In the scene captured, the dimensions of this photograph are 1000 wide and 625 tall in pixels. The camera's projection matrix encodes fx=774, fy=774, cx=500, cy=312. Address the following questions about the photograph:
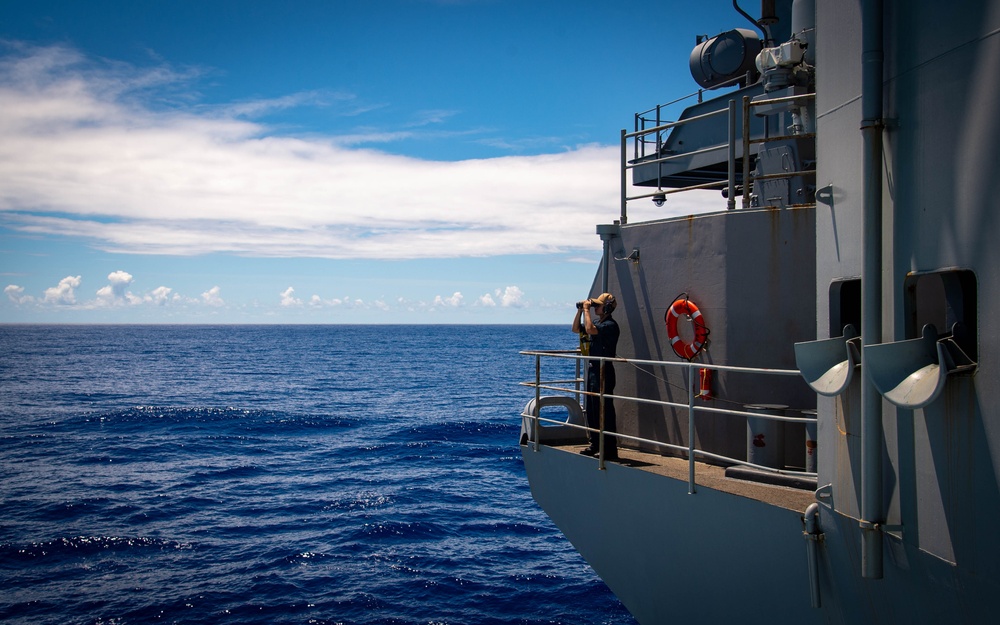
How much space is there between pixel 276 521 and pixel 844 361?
631 inches

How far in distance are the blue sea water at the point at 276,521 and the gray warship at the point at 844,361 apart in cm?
593

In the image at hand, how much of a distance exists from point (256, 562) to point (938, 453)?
13.6m

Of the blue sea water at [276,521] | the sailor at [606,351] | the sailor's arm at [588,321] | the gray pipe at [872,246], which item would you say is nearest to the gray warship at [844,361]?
the gray pipe at [872,246]

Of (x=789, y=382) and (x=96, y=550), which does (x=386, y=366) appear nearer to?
(x=96, y=550)

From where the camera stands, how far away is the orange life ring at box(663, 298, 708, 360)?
834cm

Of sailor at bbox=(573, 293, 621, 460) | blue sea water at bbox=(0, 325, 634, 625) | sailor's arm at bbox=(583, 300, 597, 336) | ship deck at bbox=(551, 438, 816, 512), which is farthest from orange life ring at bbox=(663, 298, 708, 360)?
blue sea water at bbox=(0, 325, 634, 625)

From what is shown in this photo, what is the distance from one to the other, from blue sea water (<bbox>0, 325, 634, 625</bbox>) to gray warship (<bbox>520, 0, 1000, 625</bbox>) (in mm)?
5932

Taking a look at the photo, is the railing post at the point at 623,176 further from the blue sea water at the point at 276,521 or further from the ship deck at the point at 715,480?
the blue sea water at the point at 276,521

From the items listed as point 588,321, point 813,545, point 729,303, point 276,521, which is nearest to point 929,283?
point 813,545

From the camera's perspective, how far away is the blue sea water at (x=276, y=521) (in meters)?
12.9

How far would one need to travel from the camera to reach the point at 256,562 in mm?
14891

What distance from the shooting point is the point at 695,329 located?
838 centimetres

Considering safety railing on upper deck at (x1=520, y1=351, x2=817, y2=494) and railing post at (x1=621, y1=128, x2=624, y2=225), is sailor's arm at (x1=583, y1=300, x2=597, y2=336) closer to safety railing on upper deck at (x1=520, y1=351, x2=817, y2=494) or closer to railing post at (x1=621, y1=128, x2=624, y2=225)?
safety railing on upper deck at (x1=520, y1=351, x2=817, y2=494)

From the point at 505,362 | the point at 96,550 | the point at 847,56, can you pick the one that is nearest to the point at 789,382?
the point at 847,56
